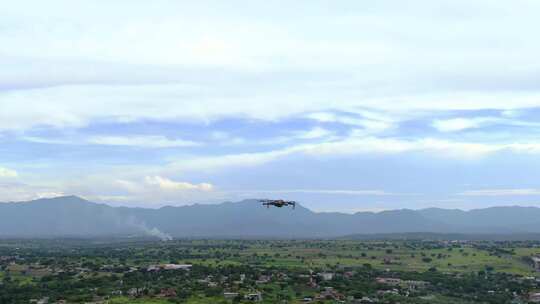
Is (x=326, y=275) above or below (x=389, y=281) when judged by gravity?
above

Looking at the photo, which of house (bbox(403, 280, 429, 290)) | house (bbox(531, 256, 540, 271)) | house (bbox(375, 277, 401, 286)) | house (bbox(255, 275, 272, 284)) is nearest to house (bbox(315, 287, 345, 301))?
house (bbox(255, 275, 272, 284))

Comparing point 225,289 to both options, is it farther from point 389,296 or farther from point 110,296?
point 389,296

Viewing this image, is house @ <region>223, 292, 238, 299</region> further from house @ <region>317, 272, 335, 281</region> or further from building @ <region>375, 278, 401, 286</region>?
building @ <region>375, 278, 401, 286</region>

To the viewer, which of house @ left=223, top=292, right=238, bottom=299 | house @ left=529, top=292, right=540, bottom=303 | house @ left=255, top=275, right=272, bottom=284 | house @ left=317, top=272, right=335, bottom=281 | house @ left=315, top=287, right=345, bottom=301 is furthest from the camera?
house @ left=317, top=272, right=335, bottom=281

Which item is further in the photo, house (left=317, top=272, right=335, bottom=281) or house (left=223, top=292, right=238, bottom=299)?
house (left=317, top=272, right=335, bottom=281)

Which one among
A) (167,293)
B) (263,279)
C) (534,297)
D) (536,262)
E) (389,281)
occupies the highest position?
(536,262)

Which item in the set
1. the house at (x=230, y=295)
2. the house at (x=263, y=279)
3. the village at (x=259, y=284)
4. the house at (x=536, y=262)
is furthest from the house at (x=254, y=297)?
the house at (x=536, y=262)

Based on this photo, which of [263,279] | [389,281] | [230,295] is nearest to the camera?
[230,295]

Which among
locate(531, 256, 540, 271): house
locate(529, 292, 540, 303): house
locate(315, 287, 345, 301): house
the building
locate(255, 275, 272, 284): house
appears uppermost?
locate(531, 256, 540, 271): house

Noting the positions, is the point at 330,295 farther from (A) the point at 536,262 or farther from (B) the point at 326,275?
(A) the point at 536,262

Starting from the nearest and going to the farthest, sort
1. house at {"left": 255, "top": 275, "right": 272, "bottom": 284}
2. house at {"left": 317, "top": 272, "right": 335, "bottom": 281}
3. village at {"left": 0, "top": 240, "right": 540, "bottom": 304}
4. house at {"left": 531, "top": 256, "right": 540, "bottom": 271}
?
1. village at {"left": 0, "top": 240, "right": 540, "bottom": 304}
2. house at {"left": 255, "top": 275, "right": 272, "bottom": 284}
3. house at {"left": 317, "top": 272, "right": 335, "bottom": 281}
4. house at {"left": 531, "top": 256, "right": 540, "bottom": 271}

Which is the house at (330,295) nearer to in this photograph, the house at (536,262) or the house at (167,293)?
the house at (167,293)

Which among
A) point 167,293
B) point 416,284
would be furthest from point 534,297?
point 167,293

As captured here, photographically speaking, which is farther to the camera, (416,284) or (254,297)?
(416,284)
